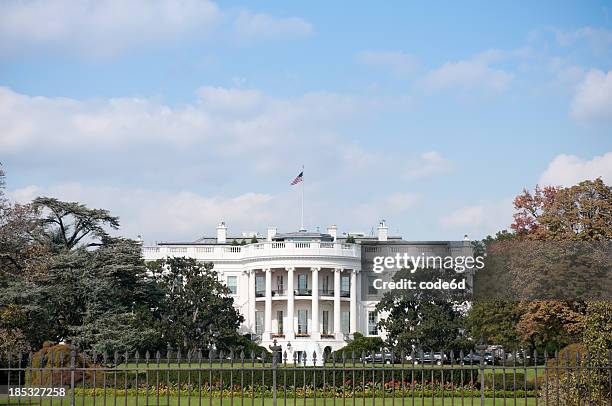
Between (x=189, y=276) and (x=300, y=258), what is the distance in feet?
55.5

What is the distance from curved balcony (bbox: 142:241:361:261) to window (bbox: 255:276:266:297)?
1966mm

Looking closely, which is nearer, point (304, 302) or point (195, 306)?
point (195, 306)

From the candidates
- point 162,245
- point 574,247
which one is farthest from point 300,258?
point 574,247

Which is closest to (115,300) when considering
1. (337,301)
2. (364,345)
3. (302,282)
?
(364,345)

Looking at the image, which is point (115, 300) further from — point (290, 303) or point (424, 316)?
point (290, 303)

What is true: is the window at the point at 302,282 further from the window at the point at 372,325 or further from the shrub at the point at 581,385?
the shrub at the point at 581,385

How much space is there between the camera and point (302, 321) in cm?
7838

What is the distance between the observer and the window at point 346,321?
78.9m

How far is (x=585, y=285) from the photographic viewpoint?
37875 mm

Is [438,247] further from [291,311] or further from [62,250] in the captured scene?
[62,250]

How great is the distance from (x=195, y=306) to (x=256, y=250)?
18517 mm

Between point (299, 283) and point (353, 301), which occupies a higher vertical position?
point (299, 283)

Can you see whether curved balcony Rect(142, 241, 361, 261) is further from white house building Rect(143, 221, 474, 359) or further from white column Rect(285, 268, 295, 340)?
white column Rect(285, 268, 295, 340)

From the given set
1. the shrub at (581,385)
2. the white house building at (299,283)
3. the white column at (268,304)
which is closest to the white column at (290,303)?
the white house building at (299,283)
